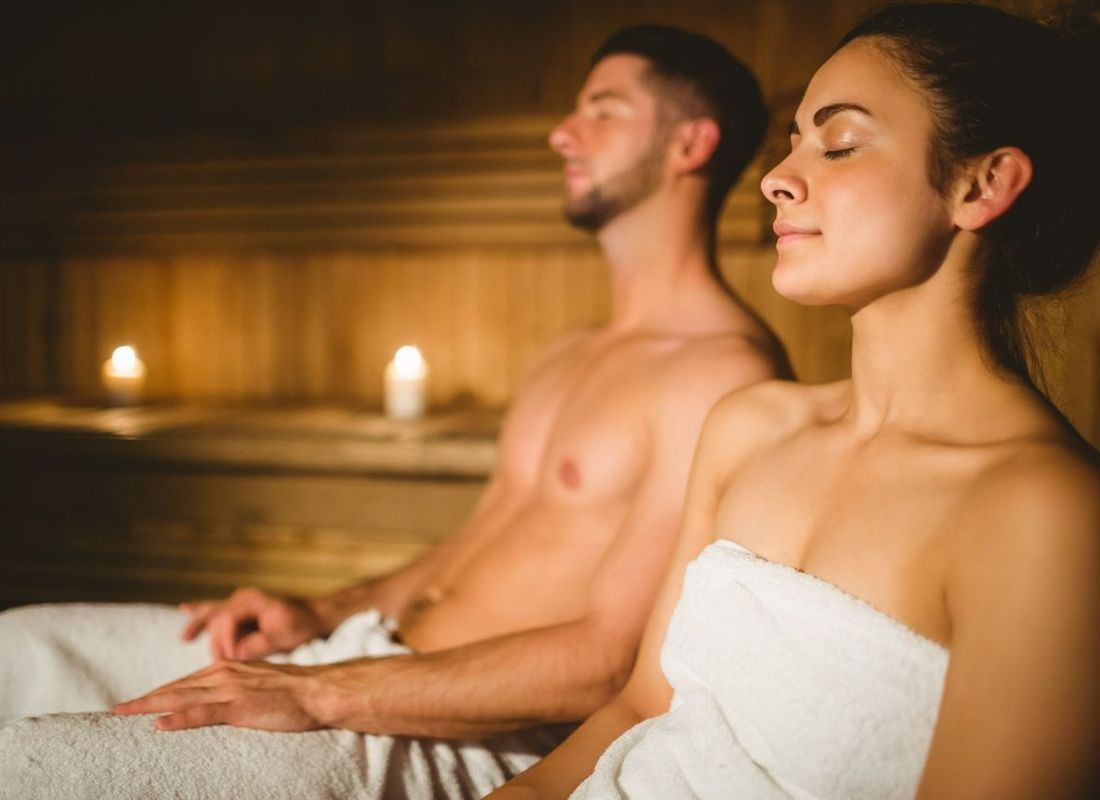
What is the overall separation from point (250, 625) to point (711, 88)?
1.41m

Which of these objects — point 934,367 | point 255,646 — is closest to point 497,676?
point 255,646

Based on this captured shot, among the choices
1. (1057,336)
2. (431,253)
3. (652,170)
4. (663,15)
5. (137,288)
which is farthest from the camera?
(137,288)

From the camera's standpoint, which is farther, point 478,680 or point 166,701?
point 478,680

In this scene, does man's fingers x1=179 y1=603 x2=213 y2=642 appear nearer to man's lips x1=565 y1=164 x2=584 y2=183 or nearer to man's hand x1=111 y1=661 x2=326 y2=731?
man's hand x1=111 y1=661 x2=326 y2=731

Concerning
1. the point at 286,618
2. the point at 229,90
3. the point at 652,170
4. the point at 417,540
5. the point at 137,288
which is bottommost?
the point at 417,540

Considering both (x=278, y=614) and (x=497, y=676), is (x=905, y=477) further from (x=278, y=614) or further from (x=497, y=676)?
(x=278, y=614)

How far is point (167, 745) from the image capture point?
3.99ft

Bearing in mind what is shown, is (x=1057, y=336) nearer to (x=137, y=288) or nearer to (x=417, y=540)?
(x=417, y=540)

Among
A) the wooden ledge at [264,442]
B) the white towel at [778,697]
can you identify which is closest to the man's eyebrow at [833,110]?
the white towel at [778,697]

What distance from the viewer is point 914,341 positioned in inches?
42.5

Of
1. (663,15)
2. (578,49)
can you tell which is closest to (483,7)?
(578,49)

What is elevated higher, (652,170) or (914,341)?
(652,170)

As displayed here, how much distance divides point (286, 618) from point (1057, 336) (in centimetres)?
149

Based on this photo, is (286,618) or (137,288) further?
(137,288)
